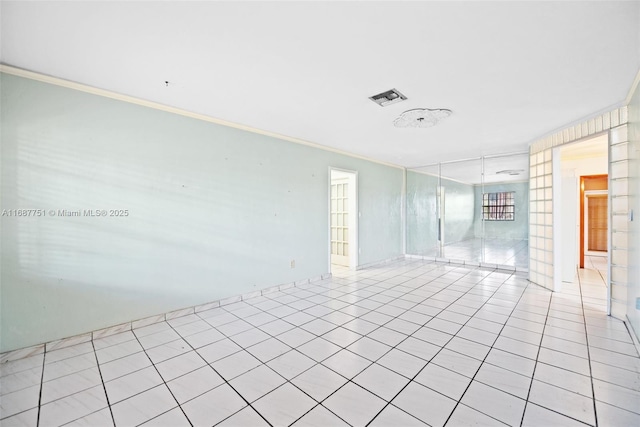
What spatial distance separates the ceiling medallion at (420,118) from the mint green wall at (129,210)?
1.85 meters

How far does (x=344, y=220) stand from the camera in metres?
6.27

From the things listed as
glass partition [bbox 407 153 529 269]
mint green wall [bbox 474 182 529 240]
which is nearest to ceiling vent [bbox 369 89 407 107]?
glass partition [bbox 407 153 529 269]

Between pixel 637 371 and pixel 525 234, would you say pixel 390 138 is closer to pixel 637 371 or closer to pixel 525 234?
pixel 637 371

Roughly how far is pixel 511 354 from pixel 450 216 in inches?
229

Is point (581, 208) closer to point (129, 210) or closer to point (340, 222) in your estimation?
point (340, 222)

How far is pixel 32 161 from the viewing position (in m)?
2.32

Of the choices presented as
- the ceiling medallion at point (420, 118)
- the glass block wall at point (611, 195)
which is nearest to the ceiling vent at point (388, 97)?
the ceiling medallion at point (420, 118)

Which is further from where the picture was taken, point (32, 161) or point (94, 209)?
point (94, 209)

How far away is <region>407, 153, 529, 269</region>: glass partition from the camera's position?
20.0ft

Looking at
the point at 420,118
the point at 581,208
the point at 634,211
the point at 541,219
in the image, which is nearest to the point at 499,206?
the point at 581,208

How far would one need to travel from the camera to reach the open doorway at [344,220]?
561cm

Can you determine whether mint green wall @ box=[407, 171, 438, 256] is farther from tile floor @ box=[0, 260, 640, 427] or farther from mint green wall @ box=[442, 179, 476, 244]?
tile floor @ box=[0, 260, 640, 427]

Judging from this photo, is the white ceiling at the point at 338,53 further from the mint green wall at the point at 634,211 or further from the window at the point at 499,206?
the window at the point at 499,206

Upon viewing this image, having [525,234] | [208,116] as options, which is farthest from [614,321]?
[208,116]
